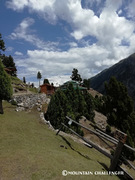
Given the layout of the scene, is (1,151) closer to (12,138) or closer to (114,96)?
(12,138)

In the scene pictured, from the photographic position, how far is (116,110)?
20.8 meters

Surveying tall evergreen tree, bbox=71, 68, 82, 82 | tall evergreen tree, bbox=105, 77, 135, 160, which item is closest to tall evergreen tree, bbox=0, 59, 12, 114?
tall evergreen tree, bbox=105, 77, 135, 160

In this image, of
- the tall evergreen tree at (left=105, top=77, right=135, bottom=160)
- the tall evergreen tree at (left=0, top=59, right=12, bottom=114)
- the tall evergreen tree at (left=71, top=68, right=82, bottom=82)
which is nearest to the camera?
the tall evergreen tree at (left=0, top=59, right=12, bottom=114)

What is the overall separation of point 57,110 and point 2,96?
6.30 m

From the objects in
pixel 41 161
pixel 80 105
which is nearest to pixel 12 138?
pixel 41 161

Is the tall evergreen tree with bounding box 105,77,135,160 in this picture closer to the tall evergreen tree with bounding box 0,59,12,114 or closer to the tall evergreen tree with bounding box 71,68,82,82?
the tall evergreen tree with bounding box 0,59,12,114

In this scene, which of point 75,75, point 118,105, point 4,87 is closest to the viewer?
point 4,87

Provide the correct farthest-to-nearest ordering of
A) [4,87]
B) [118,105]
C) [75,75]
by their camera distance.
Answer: [75,75]
[118,105]
[4,87]

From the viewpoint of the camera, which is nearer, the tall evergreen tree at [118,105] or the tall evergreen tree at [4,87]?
the tall evergreen tree at [4,87]

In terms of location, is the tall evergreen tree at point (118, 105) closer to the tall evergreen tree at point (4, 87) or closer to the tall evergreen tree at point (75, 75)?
the tall evergreen tree at point (4, 87)

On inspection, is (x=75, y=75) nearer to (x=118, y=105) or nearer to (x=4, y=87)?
(x=118, y=105)

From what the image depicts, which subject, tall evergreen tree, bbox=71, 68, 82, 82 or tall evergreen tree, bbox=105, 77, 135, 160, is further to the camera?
tall evergreen tree, bbox=71, 68, 82, 82

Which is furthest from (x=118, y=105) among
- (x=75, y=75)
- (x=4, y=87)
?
(x=75, y=75)

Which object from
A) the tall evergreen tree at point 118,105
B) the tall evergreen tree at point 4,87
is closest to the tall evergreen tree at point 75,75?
the tall evergreen tree at point 118,105
